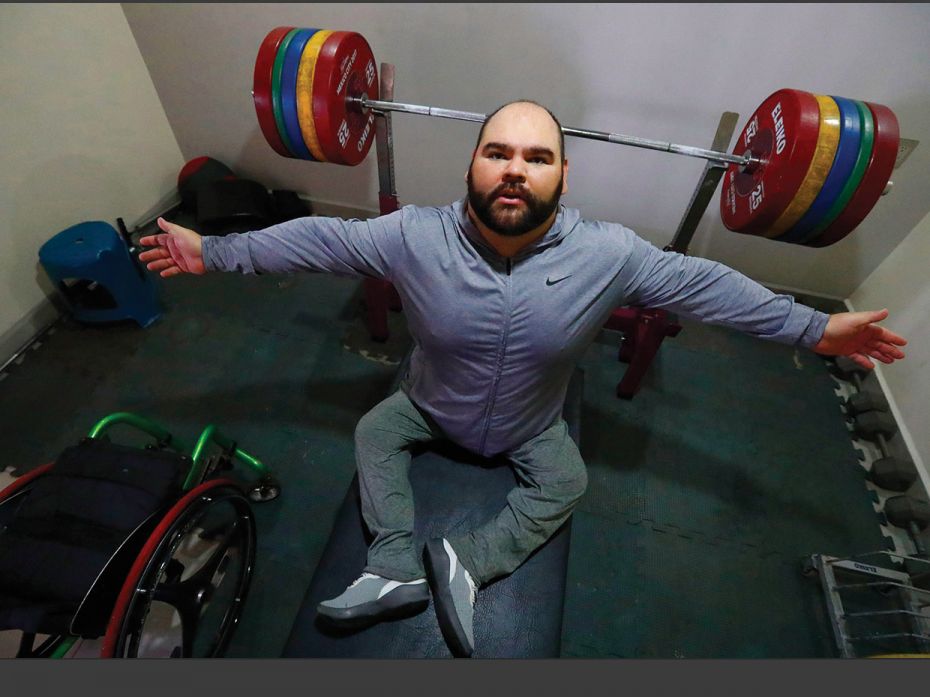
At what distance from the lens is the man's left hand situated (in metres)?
1.24

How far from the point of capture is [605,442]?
218 centimetres

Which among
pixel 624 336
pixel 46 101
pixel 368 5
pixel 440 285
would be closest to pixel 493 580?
pixel 440 285

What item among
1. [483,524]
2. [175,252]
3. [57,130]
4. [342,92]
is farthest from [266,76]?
[483,524]

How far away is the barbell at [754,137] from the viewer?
1.38 m

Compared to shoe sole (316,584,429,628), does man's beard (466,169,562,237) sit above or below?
above

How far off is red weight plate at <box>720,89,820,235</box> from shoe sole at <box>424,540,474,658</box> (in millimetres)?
1415

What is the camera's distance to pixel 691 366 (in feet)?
8.28

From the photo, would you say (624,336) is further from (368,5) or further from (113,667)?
(113,667)

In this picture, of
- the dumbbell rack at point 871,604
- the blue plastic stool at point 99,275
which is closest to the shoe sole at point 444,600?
the dumbbell rack at point 871,604

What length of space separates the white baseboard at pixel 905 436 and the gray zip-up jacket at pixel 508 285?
134 cm

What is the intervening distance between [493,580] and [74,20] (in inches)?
124

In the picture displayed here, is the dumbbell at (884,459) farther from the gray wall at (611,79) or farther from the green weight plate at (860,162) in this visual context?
the green weight plate at (860,162)

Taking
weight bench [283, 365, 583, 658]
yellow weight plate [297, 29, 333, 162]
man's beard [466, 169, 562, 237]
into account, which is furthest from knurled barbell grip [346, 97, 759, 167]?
weight bench [283, 365, 583, 658]

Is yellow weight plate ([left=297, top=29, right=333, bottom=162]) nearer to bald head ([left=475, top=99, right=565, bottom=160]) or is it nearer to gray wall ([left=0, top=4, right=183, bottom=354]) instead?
bald head ([left=475, top=99, right=565, bottom=160])
